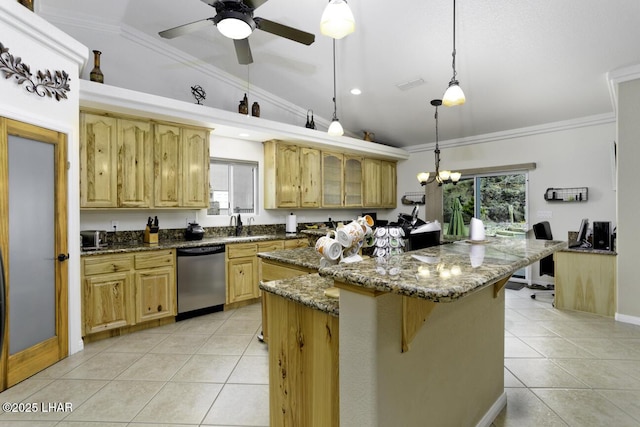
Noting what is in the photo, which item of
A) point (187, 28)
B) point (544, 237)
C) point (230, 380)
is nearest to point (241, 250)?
point (230, 380)

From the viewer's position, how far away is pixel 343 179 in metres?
5.74

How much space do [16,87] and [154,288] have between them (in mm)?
2104

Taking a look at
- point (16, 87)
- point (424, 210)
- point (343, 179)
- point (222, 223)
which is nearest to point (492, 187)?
point (424, 210)

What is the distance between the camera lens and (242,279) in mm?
4082

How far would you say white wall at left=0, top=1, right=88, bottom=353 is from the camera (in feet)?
7.30

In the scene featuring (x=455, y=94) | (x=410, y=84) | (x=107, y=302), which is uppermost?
(x=410, y=84)

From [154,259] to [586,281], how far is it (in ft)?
16.3

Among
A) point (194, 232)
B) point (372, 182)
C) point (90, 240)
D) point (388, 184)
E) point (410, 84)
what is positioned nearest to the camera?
point (90, 240)

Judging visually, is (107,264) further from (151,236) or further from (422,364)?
(422,364)

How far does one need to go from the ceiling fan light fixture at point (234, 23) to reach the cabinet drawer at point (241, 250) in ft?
8.30

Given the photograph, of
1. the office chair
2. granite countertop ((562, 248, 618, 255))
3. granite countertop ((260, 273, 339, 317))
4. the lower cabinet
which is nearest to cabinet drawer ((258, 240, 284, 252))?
the lower cabinet

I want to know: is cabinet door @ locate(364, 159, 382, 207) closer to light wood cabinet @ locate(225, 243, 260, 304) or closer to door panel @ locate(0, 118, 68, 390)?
light wood cabinet @ locate(225, 243, 260, 304)

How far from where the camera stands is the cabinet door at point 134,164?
3441mm

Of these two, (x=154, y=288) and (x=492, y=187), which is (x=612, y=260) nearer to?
(x=492, y=187)
